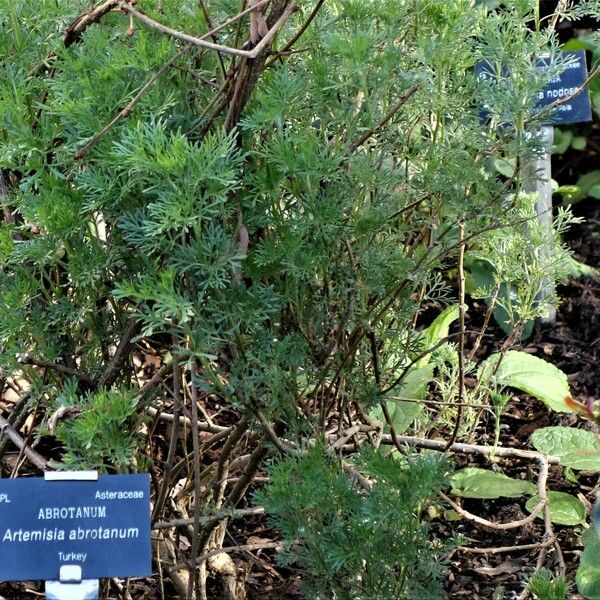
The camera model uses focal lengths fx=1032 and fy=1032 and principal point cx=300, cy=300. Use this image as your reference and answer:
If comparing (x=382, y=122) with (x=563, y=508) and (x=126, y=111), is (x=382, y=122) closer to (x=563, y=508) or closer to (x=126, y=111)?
(x=126, y=111)

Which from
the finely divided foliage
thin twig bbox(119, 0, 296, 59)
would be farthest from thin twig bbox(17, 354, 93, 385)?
thin twig bbox(119, 0, 296, 59)

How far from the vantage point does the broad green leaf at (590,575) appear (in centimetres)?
210

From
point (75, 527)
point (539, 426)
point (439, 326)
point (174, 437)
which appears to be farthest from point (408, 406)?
point (75, 527)

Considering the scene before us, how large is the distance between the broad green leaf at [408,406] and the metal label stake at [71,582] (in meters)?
1.09

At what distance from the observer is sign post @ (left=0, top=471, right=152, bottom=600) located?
158 centimetres

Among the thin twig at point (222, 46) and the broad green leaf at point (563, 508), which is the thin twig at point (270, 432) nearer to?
the thin twig at point (222, 46)

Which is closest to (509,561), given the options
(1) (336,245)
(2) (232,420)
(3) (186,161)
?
(2) (232,420)

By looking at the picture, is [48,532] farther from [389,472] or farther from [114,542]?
[389,472]

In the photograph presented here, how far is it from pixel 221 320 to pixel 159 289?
0.42 ft

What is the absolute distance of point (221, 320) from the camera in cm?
159

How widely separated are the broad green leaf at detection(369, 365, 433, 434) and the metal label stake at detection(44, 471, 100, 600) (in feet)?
3.58

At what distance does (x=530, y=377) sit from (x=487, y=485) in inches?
15.7

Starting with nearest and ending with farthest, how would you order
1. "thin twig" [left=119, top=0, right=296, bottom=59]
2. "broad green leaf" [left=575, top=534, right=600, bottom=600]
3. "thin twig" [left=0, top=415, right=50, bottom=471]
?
"thin twig" [left=119, top=0, right=296, bottom=59], "thin twig" [left=0, top=415, right=50, bottom=471], "broad green leaf" [left=575, top=534, right=600, bottom=600]

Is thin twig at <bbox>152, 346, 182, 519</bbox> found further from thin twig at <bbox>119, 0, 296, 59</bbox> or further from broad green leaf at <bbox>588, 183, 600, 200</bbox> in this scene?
broad green leaf at <bbox>588, 183, 600, 200</bbox>
